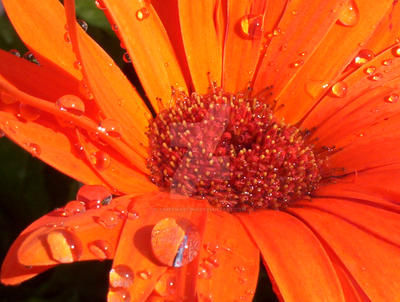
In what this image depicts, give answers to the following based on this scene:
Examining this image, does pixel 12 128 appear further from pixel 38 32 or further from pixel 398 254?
pixel 398 254

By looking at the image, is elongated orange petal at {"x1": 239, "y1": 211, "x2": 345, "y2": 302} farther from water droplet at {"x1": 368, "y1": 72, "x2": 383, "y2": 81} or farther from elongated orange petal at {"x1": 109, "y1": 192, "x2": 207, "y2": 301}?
water droplet at {"x1": 368, "y1": 72, "x2": 383, "y2": 81}

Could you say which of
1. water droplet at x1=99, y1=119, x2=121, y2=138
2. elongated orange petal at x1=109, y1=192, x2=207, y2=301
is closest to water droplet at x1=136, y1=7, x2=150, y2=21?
water droplet at x1=99, y1=119, x2=121, y2=138

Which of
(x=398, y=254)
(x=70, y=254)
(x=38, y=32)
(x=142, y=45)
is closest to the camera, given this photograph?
(x=70, y=254)

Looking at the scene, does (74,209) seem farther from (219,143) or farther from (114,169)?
(219,143)

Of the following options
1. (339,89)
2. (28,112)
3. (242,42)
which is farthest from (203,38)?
(28,112)

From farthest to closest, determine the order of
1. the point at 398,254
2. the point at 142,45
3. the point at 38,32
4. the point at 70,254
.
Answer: the point at 142,45 → the point at 38,32 → the point at 398,254 → the point at 70,254

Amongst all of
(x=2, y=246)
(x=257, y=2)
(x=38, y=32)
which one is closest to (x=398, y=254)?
(x=257, y=2)
